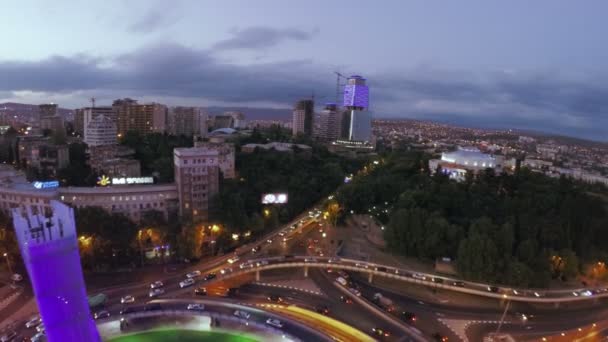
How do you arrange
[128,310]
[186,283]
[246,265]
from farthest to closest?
1. [246,265]
2. [186,283]
3. [128,310]

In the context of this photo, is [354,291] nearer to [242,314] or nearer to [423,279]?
[423,279]

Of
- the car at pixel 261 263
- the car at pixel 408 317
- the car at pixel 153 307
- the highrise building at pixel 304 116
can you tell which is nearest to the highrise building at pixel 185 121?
the highrise building at pixel 304 116

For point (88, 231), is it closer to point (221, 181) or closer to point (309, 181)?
point (221, 181)

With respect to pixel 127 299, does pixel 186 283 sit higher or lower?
higher

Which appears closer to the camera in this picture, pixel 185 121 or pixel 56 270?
pixel 56 270

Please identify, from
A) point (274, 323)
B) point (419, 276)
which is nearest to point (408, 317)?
point (419, 276)

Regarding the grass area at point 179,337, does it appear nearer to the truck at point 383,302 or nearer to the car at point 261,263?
the car at point 261,263

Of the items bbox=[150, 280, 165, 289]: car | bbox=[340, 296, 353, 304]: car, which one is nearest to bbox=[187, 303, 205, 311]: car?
bbox=[150, 280, 165, 289]: car

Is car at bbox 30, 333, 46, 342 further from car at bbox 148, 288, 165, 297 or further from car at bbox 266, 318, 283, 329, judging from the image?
car at bbox 266, 318, 283, 329
